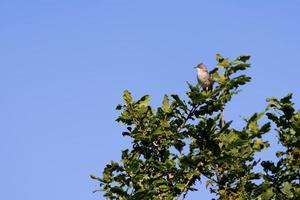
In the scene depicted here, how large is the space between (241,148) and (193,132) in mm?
982

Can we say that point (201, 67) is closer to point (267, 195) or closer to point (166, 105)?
point (166, 105)

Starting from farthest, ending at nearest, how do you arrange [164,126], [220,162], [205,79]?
[205,79], [164,126], [220,162]

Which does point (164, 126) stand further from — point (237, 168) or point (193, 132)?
point (237, 168)

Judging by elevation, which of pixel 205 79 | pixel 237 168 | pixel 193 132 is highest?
pixel 205 79

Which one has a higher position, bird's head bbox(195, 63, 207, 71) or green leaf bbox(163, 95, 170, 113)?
bird's head bbox(195, 63, 207, 71)

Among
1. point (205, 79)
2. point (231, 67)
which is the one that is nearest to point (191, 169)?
point (231, 67)

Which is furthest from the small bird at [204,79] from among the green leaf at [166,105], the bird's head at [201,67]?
the green leaf at [166,105]

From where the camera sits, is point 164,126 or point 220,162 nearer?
point 220,162

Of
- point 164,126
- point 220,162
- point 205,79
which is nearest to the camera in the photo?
point 220,162

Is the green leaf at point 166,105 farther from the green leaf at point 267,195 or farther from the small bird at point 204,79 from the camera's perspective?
the green leaf at point 267,195

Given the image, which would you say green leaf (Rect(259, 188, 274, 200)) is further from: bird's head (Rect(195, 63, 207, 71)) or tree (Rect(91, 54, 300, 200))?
bird's head (Rect(195, 63, 207, 71))

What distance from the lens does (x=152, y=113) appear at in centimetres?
1244

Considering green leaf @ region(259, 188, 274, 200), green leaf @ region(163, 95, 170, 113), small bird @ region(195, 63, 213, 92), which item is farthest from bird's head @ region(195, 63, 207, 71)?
green leaf @ region(259, 188, 274, 200)

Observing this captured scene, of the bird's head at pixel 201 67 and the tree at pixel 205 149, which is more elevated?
the bird's head at pixel 201 67
